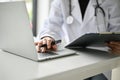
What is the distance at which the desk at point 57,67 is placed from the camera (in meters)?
0.71

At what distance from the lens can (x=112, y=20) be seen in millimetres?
1324

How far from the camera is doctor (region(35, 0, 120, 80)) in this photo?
51.6 inches

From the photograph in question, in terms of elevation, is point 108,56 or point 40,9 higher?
point 40,9

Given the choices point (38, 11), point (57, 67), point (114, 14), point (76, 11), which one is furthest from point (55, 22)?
point (38, 11)

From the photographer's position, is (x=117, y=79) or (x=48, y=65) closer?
(x=48, y=65)

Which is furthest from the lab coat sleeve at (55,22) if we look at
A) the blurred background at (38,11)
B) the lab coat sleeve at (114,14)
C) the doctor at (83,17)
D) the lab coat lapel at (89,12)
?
the blurred background at (38,11)

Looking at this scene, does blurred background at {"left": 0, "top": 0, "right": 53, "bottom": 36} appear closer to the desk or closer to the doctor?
the doctor

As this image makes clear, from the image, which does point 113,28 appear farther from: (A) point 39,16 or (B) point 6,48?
(A) point 39,16

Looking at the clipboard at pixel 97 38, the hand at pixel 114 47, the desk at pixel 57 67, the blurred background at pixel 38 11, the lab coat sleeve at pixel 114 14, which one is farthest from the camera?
the blurred background at pixel 38 11

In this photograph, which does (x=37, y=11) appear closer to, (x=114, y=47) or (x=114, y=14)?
(x=114, y=14)

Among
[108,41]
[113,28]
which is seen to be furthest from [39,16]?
[108,41]

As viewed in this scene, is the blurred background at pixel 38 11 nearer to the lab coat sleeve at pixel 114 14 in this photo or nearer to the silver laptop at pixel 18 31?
the lab coat sleeve at pixel 114 14

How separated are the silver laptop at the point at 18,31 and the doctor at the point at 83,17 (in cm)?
37

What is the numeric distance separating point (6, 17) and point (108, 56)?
1.50 ft
